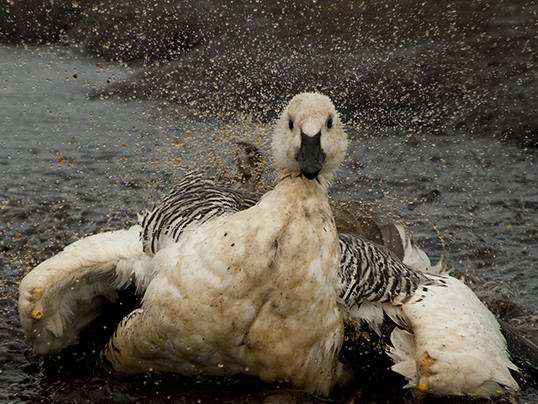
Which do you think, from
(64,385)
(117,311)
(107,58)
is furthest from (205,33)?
(64,385)

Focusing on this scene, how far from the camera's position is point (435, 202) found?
716 cm

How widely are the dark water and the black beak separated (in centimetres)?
185

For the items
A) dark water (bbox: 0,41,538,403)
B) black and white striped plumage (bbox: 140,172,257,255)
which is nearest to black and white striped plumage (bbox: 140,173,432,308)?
black and white striped plumage (bbox: 140,172,257,255)

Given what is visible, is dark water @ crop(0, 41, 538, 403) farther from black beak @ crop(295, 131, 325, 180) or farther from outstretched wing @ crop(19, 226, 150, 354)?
black beak @ crop(295, 131, 325, 180)

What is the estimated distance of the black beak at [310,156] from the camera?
122 inches

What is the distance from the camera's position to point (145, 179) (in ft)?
23.2

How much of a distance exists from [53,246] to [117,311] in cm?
182

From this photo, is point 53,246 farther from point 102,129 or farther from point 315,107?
point 315,107

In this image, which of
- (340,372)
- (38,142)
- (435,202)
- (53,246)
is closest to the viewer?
(340,372)

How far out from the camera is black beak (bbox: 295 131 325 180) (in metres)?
3.11

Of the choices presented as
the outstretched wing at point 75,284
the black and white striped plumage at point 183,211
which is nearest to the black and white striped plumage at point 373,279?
the black and white striped plumage at point 183,211

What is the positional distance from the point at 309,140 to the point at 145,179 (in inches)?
168

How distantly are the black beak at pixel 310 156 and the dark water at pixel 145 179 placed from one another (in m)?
1.85

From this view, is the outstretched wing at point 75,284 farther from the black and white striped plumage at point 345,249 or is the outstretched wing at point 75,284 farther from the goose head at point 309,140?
the goose head at point 309,140
